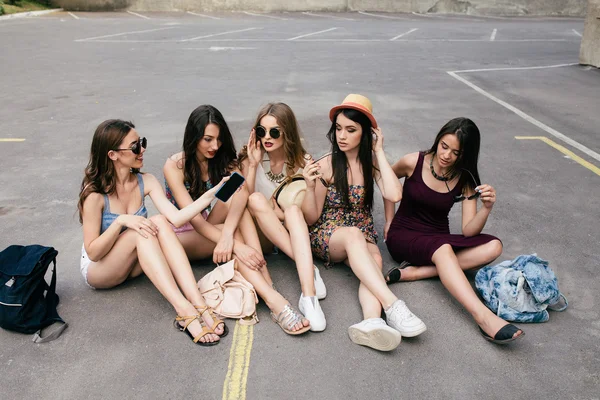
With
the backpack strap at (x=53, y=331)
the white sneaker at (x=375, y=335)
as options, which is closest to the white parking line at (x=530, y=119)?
the white sneaker at (x=375, y=335)

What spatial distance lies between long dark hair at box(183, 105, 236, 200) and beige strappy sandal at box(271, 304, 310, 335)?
1.21 meters

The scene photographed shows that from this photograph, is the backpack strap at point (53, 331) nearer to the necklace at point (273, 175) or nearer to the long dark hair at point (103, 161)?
the long dark hair at point (103, 161)

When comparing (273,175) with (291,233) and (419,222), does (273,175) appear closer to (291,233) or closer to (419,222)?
(291,233)

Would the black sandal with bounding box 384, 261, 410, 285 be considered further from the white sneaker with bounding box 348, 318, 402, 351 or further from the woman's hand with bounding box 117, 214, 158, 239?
the woman's hand with bounding box 117, 214, 158, 239

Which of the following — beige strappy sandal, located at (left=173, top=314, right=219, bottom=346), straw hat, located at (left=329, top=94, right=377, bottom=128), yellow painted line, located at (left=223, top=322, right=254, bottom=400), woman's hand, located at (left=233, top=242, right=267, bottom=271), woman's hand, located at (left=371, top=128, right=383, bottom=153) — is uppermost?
straw hat, located at (left=329, top=94, right=377, bottom=128)

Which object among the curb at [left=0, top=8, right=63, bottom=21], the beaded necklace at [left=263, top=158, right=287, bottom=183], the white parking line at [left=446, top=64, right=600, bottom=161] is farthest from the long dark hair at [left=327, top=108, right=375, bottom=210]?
the curb at [left=0, top=8, right=63, bottom=21]

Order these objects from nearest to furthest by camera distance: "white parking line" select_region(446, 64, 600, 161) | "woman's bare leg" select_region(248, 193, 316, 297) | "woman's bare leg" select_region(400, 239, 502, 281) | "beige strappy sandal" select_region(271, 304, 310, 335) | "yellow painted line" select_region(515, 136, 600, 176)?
"beige strappy sandal" select_region(271, 304, 310, 335) → "woman's bare leg" select_region(248, 193, 316, 297) → "woman's bare leg" select_region(400, 239, 502, 281) → "yellow painted line" select_region(515, 136, 600, 176) → "white parking line" select_region(446, 64, 600, 161)

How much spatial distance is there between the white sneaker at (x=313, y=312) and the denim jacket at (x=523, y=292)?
3.88 feet

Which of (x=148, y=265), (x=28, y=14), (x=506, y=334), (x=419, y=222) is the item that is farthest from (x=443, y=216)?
(x=28, y=14)

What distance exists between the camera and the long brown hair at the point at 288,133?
429 centimetres

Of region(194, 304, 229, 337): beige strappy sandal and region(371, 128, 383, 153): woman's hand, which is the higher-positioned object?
region(371, 128, 383, 153): woman's hand

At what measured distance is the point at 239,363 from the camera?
135 inches

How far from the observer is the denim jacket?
3773 mm

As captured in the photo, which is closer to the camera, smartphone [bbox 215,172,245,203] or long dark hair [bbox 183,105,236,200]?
smartphone [bbox 215,172,245,203]
